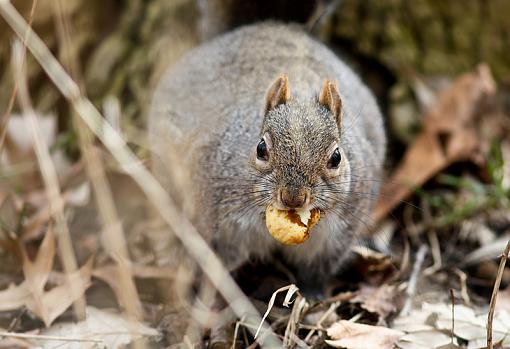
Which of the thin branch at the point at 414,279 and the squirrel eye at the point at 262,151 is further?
the thin branch at the point at 414,279

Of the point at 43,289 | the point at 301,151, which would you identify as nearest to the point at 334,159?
the point at 301,151

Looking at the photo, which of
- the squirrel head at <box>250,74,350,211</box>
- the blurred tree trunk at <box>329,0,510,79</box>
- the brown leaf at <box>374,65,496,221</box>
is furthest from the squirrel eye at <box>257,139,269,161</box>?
the blurred tree trunk at <box>329,0,510,79</box>

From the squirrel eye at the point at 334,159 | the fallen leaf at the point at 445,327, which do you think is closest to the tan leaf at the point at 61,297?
the squirrel eye at the point at 334,159

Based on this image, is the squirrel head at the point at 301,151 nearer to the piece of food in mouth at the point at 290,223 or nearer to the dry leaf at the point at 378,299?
the piece of food in mouth at the point at 290,223

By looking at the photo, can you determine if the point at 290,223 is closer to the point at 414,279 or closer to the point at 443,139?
the point at 414,279

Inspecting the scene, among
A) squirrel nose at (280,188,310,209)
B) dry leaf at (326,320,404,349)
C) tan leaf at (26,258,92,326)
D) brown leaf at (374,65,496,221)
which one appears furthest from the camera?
brown leaf at (374,65,496,221)

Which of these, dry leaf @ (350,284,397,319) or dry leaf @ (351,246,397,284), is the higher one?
dry leaf @ (351,246,397,284)

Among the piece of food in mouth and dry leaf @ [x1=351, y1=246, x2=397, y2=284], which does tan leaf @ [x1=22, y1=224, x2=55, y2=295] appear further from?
dry leaf @ [x1=351, y1=246, x2=397, y2=284]
